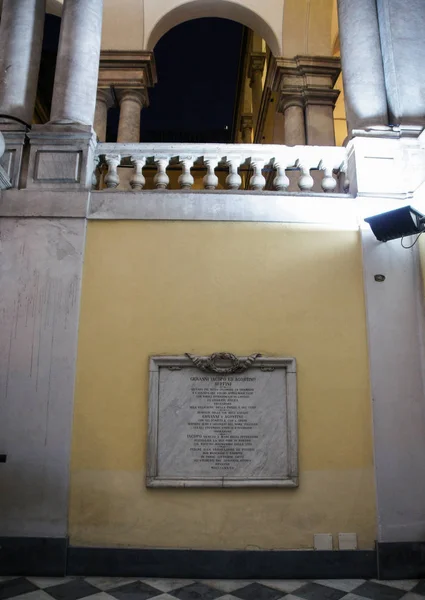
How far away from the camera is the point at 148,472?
180 inches

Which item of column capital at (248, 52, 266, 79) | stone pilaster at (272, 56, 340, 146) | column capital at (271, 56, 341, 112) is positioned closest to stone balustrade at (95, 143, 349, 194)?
stone pilaster at (272, 56, 340, 146)

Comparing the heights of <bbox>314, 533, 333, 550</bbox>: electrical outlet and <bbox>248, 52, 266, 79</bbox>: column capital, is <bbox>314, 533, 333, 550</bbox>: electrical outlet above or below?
below

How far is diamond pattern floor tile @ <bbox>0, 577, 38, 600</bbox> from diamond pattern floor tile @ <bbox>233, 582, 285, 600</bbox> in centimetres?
167

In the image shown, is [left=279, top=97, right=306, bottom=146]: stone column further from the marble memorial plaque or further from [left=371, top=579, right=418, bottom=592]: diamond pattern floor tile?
[left=371, top=579, right=418, bottom=592]: diamond pattern floor tile

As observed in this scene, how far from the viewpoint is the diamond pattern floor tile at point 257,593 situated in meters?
3.96

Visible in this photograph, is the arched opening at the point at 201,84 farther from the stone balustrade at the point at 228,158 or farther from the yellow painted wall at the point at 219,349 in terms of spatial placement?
the yellow painted wall at the point at 219,349

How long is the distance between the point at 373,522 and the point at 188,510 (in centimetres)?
167

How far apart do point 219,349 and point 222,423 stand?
0.70 meters

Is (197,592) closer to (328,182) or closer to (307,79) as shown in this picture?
(328,182)

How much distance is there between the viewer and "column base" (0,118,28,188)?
17.7ft

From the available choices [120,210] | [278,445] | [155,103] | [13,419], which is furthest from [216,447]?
[155,103]

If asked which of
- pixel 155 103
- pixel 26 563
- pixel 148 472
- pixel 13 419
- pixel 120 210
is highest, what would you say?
pixel 155 103

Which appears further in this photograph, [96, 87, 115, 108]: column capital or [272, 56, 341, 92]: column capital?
[96, 87, 115, 108]: column capital

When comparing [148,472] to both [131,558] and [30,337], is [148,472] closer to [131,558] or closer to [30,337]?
[131,558]
